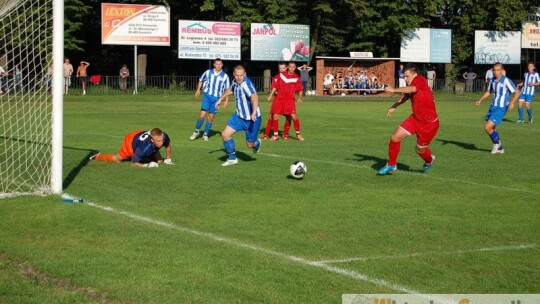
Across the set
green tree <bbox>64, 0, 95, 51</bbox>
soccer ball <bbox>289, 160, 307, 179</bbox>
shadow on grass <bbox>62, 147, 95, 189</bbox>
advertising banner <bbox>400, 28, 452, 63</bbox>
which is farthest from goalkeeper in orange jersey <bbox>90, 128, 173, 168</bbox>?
advertising banner <bbox>400, 28, 452, 63</bbox>

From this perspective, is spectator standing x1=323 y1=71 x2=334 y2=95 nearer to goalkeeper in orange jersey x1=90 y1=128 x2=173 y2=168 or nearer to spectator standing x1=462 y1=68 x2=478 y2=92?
spectator standing x1=462 y1=68 x2=478 y2=92

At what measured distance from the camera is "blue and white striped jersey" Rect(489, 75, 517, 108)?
18.5 meters

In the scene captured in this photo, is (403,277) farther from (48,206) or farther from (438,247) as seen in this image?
(48,206)

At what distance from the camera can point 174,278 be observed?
696cm

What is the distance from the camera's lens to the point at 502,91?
1869 cm

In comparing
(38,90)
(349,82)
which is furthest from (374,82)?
(38,90)

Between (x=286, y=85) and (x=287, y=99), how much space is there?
453 mm

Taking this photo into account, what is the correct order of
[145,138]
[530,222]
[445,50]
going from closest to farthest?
[530,222] → [145,138] → [445,50]

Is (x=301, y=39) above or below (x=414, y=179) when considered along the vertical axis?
above

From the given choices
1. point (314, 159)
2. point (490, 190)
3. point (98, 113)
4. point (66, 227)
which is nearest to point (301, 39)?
point (98, 113)

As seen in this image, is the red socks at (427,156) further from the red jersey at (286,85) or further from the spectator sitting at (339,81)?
the spectator sitting at (339,81)

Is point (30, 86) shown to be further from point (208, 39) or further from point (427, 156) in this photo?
point (208, 39)

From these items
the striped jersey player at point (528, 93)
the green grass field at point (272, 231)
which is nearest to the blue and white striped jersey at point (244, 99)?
the green grass field at point (272, 231)

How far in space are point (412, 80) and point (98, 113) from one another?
19.5m
